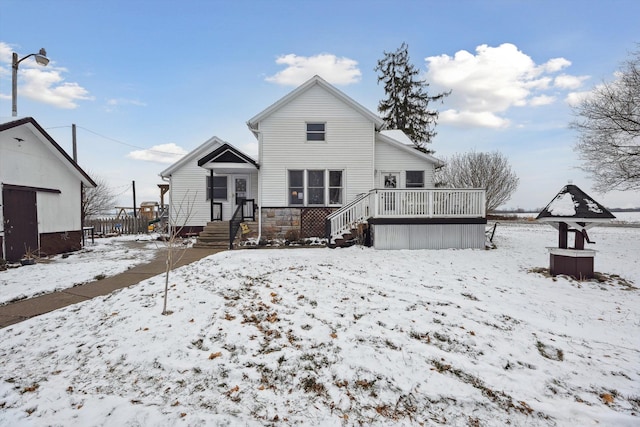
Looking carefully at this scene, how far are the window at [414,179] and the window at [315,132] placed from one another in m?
4.70

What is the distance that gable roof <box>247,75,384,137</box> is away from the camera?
1360 centimetres

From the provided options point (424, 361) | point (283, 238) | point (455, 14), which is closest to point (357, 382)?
point (424, 361)

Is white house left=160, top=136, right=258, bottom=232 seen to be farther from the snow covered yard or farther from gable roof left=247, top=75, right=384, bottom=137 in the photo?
the snow covered yard

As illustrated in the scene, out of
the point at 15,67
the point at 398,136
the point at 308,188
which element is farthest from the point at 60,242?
the point at 398,136

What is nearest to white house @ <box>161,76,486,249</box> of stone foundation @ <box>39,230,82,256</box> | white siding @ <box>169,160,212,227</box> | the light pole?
white siding @ <box>169,160,212,227</box>

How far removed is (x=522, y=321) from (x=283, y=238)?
992cm

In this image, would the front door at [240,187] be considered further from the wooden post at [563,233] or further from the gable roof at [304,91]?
the wooden post at [563,233]

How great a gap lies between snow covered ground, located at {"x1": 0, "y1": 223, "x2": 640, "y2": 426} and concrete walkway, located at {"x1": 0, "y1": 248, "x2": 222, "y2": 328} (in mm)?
442

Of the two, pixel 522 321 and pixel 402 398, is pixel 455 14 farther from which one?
pixel 402 398

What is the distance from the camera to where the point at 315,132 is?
14078 mm

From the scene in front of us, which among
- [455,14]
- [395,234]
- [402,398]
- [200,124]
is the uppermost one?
[455,14]

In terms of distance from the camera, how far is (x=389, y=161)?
14.9m

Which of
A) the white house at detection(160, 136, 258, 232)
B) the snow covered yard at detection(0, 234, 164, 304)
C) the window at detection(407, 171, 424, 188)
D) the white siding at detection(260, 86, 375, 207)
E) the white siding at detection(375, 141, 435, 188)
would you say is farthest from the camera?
the white house at detection(160, 136, 258, 232)

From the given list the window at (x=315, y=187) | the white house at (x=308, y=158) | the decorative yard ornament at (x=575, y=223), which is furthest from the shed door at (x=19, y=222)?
the decorative yard ornament at (x=575, y=223)
